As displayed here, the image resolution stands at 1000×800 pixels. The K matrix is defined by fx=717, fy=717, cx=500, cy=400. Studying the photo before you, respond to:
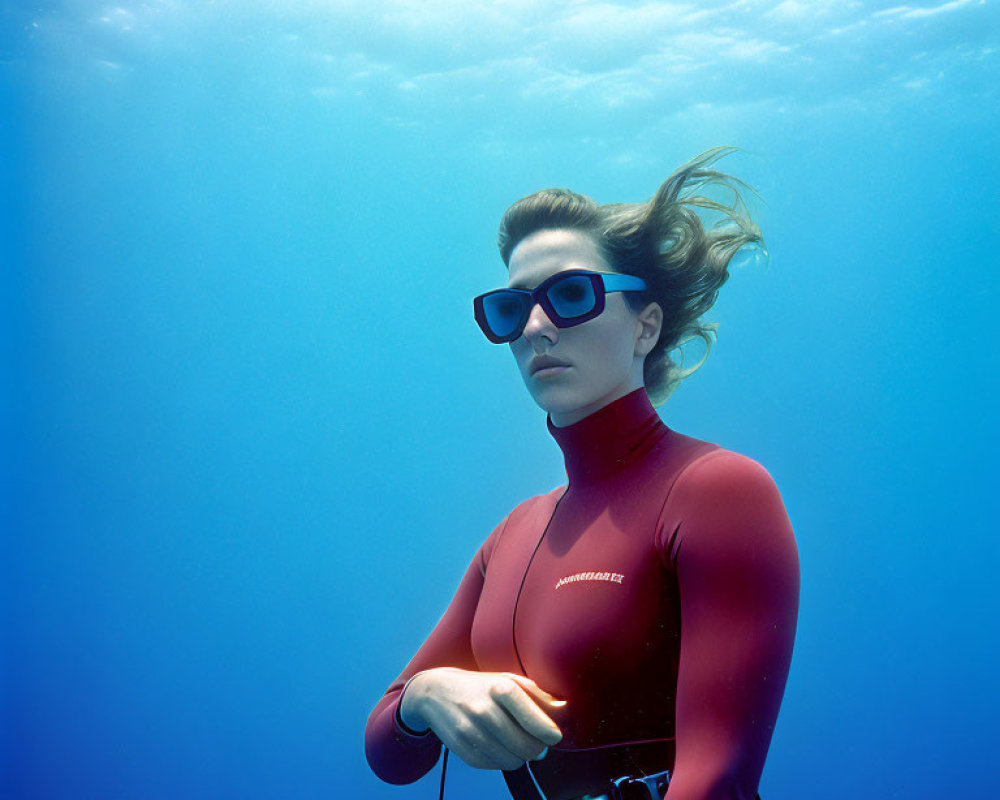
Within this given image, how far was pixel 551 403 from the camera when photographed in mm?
1492

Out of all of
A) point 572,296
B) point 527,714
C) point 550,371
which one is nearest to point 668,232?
point 572,296

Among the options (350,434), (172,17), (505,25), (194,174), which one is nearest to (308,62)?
(172,17)

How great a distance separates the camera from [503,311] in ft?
5.12

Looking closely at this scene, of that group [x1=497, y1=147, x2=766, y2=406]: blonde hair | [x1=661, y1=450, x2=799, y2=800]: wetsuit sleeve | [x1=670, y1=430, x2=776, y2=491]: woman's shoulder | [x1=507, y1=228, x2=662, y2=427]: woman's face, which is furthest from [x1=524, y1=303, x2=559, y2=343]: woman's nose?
[x1=661, y1=450, x2=799, y2=800]: wetsuit sleeve

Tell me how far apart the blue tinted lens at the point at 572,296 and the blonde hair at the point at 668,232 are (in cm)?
13

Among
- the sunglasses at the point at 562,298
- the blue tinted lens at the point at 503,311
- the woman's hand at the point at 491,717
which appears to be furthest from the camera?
the blue tinted lens at the point at 503,311

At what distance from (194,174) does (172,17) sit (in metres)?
16.1

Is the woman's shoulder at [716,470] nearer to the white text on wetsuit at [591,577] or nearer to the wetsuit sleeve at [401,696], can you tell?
the white text on wetsuit at [591,577]

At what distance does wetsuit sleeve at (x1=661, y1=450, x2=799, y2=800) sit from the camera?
3.32 ft

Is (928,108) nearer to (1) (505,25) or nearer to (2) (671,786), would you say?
(1) (505,25)

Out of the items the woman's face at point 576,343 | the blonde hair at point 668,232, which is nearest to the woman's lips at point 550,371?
the woman's face at point 576,343

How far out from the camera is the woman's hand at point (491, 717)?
3.65 feet

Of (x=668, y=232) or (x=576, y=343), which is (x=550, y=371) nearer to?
(x=576, y=343)

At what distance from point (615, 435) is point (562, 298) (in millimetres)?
306
